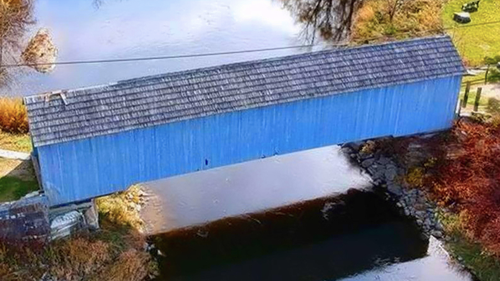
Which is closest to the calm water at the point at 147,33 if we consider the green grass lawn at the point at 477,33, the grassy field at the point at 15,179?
the green grass lawn at the point at 477,33

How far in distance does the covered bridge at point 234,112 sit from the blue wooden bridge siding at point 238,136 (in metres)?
0.03

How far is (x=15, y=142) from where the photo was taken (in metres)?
26.1

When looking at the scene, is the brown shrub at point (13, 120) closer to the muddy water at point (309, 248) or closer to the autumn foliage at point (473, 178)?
the muddy water at point (309, 248)

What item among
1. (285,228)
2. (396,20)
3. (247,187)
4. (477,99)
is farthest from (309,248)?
(396,20)

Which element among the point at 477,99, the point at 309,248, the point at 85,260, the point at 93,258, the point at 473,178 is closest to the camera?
the point at 85,260

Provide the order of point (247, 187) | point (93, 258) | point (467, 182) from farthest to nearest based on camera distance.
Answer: point (247, 187)
point (467, 182)
point (93, 258)

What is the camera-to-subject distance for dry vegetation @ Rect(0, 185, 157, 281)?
68.5 feet

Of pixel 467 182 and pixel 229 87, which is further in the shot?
pixel 467 182

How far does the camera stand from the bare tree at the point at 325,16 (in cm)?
3906

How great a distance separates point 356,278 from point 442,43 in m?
8.72

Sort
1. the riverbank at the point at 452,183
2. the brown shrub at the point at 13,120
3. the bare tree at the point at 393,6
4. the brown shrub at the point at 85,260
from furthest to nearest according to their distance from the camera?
the bare tree at the point at 393,6
the brown shrub at the point at 13,120
the riverbank at the point at 452,183
the brown shrub at the point at 85,260

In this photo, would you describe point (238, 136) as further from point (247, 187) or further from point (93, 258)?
point (93, 258)

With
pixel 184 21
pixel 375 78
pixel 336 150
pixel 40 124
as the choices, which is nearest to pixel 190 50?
pixel 184 21

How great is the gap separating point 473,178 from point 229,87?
8949mm
